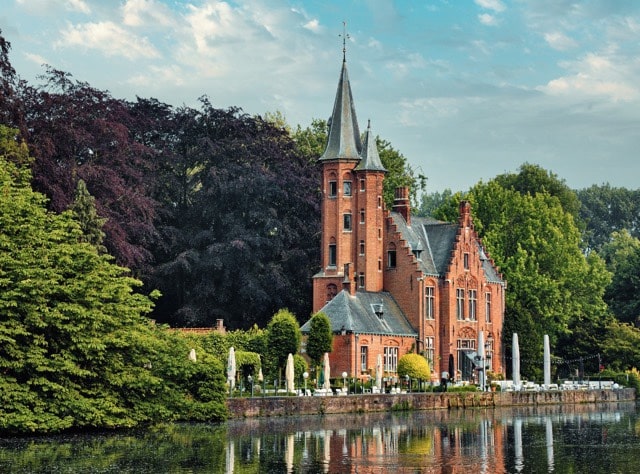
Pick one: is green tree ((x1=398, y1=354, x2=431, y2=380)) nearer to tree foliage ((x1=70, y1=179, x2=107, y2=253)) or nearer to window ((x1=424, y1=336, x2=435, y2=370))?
window ((x1=424, y1=336, x2=435, y2=370))

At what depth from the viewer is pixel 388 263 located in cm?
8138

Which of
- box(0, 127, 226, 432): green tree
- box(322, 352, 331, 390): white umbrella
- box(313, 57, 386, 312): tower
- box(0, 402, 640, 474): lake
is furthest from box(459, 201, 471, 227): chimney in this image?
box(0, 127, 226, 432): green tree

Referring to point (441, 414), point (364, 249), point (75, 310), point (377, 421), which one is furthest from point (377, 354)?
point (75, 310)

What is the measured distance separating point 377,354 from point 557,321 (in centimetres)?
1911

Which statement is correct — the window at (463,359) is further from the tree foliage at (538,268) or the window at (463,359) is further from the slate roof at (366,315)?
the slate roof at (366,315)

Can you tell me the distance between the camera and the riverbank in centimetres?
5669

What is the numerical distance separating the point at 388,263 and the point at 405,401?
696 inches

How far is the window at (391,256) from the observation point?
266ft

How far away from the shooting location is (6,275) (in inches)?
1791

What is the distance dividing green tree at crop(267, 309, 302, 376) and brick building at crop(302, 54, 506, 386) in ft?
28.6

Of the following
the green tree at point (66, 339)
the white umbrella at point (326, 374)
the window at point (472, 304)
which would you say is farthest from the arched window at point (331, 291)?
the green tree at point (66, 339)

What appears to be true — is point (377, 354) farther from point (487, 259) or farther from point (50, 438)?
point (50, 438)

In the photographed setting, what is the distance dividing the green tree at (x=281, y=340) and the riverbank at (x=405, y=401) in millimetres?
6468

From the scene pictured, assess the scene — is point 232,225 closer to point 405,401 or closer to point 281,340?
point 281,340
